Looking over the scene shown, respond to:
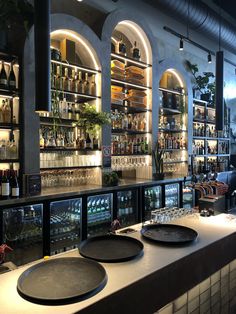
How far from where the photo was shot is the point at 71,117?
177 inches

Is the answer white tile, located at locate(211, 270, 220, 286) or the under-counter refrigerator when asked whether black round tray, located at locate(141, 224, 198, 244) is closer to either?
white tile, located at locate(211, 270, 220, 286)

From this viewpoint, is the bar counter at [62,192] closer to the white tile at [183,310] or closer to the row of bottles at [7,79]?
the row of bottles at [7,79]

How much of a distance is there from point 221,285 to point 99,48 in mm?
3848

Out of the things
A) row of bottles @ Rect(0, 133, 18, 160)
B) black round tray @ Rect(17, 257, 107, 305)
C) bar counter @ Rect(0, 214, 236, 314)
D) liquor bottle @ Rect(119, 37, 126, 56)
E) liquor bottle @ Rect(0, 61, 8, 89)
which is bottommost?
bar counter @ Rect(0, 214, 236, 314)

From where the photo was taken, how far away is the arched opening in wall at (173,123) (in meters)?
6.25

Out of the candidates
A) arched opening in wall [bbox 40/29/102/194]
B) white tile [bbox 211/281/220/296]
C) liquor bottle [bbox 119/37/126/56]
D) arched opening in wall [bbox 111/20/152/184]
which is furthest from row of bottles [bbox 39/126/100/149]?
white tile [bbox 211/281/220/296]

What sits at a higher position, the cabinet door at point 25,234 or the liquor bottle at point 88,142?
the liquor bottle at point 88,142

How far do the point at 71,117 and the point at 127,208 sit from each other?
180cm

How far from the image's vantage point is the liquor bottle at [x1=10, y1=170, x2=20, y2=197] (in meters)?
3.49

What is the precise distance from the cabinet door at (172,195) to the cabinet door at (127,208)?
956 mm

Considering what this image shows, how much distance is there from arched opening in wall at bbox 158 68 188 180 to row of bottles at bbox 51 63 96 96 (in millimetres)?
1933

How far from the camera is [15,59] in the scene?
12.2ft

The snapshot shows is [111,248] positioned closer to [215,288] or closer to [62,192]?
[215,288]

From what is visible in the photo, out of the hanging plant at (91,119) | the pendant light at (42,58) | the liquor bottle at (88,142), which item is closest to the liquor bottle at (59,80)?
the hanging plant at (91,119)
